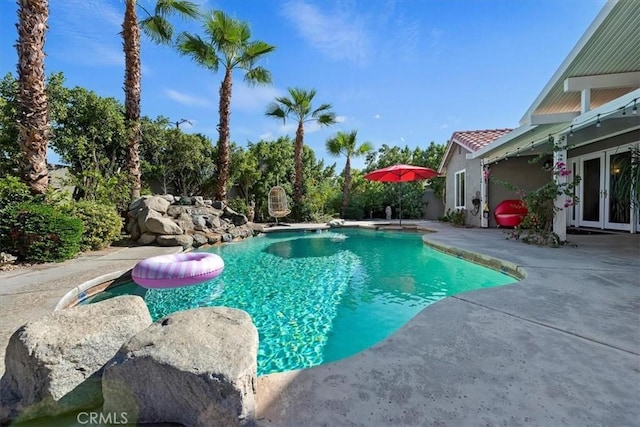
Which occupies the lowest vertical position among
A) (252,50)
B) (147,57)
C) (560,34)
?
(560,34)

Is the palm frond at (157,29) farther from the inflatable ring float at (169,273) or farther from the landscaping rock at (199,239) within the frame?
the inflatable ring float at (169,273)

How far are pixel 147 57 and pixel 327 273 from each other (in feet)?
30.4

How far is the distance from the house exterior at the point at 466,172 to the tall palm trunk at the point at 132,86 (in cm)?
1094

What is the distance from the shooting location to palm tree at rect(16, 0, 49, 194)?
19.4ft

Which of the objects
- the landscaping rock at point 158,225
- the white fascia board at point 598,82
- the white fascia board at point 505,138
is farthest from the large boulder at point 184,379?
the white fascia board at point 505,138

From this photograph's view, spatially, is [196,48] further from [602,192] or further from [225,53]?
[602,192]

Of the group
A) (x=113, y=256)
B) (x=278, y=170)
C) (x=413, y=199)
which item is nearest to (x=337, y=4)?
(x=113, y=256)

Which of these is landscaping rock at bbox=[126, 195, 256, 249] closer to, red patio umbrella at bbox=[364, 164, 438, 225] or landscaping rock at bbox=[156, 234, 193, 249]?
landscaping rock at bbox=[156, 234, 193, 249]

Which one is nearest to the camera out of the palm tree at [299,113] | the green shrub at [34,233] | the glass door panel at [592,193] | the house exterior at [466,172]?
the green shrub at [34,233]

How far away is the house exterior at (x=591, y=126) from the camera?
4.93 meters

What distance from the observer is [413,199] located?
57.1 feet

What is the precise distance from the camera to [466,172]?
12.1 metres

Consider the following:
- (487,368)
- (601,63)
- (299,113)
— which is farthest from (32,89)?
(601,63)

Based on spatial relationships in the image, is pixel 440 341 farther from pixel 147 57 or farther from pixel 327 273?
pixel 147 57
